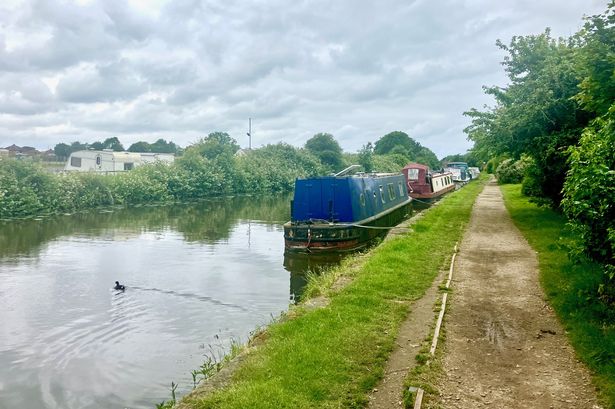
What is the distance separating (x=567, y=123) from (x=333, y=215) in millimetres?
8409

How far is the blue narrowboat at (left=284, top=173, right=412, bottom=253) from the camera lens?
16.4 metres

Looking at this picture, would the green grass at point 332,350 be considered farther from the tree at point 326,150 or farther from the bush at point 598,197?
the tree at point 326,150

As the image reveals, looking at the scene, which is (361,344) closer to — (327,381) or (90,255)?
(327,381)

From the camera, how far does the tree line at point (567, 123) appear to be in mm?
6430

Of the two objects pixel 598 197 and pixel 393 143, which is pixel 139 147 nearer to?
pixel 393 143

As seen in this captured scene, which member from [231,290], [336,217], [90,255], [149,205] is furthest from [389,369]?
[149,205]

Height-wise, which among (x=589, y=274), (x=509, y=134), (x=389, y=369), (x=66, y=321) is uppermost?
(x=509, y=134)

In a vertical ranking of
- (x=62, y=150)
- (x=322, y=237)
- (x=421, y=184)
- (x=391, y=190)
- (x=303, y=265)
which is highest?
(x=62, y=150)

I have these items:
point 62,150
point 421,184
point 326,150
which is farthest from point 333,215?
point 62,150

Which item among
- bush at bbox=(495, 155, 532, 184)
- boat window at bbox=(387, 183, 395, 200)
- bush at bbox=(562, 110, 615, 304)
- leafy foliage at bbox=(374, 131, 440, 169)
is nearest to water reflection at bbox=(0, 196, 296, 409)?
bush at bbox=(562, 110, 615, 304)

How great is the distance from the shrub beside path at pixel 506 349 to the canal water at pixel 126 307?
3.76 meters

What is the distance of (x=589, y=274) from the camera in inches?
328

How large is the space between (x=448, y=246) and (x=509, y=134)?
6622 mm

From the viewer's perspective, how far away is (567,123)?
636 inches
